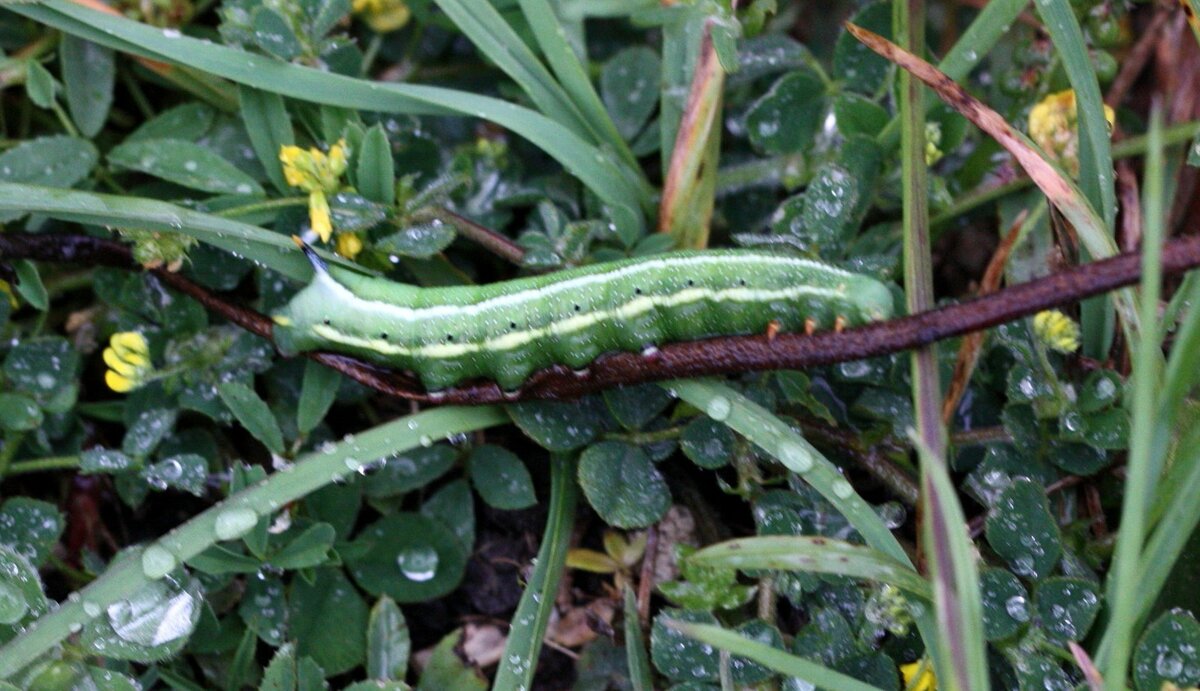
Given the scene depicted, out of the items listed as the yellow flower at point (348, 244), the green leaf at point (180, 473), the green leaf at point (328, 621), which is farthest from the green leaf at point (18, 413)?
the yellow flower at point (348, 244)

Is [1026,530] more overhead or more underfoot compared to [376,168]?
more underfoot

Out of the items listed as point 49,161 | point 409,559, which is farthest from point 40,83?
point 409,559

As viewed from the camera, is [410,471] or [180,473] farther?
[410,471]

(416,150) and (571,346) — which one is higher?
(416,150)

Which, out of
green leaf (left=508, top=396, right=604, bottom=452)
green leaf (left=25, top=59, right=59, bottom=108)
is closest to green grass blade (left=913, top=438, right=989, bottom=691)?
green leaf (left=508, top=396, right=604, bottom=452)

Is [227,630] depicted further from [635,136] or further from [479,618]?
[635,136]

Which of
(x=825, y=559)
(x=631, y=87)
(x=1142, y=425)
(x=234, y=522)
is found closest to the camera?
(x=1142, y=425)

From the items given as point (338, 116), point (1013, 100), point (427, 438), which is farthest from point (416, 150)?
point (1013, 100)

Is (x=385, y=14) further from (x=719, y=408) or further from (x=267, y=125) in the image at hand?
(x=719, y=408)

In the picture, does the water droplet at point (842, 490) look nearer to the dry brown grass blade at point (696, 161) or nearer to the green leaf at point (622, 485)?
the green leaf at point (622, 485)
